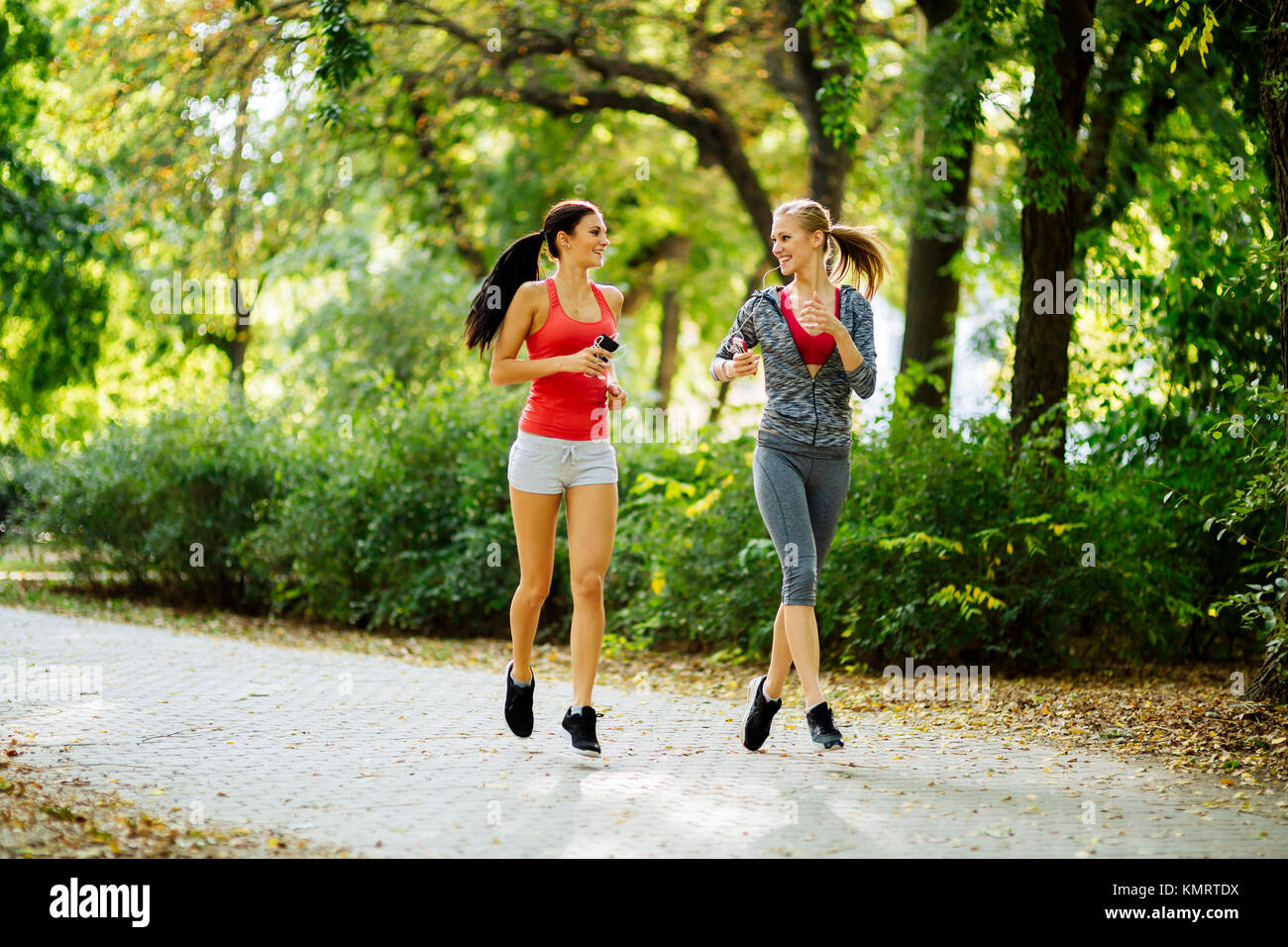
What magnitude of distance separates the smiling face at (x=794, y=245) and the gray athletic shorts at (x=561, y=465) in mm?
1131

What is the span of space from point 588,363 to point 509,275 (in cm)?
65

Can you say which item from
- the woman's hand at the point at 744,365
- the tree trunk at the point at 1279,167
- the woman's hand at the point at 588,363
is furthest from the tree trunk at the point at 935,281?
the woman's hand at the point at 588,363

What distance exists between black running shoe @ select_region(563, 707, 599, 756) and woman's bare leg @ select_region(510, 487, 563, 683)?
0.35 meters

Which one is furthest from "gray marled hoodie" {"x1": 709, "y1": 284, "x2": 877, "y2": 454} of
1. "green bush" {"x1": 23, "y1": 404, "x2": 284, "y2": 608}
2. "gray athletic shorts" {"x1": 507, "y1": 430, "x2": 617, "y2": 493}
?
"green bush" {"x1": 23, "y1": 404, "x2": 284, "y2": 608}

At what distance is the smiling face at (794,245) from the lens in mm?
5703

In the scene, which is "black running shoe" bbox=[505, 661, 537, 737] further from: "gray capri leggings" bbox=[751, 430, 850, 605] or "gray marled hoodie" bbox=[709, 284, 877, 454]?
"gray marled hoodie" bbox=[709, 284, 877, 454]

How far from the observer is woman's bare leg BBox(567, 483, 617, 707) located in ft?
18.4

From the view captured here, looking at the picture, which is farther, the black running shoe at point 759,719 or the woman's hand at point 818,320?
the black running shoe at point 759,719

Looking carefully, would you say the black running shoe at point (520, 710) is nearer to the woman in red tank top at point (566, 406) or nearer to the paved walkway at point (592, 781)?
the paved walkway at point (592, 781)

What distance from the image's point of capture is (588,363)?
18.0 ft

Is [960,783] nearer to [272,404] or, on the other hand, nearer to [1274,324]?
[1274,324]

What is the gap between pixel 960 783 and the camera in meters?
5.26

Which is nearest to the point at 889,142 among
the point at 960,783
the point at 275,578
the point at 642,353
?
the point at 275,578

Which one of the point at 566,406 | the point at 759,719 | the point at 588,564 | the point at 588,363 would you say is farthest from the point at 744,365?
the point at 759,719
